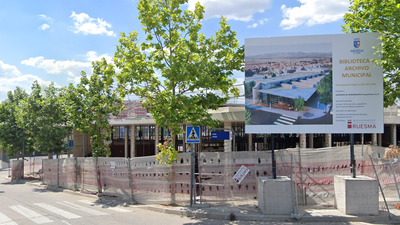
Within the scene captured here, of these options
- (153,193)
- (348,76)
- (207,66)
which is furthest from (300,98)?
(153,193)

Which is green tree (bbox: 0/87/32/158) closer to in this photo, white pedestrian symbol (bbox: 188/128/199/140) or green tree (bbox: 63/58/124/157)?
green tree (bbox: 63/58/124/157)

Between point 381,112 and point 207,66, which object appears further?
point 207,66

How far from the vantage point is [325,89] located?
9133 mm

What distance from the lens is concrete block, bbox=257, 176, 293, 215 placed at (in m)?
8.79

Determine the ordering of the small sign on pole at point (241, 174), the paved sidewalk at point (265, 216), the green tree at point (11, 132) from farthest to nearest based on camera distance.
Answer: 1. the green tree at point (11, 132)
2. the small sign on pole at point (241, 174)
3. the paved sidewalk at point (265, 216)

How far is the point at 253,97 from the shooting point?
9.45 m

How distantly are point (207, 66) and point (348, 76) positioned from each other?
4.52m

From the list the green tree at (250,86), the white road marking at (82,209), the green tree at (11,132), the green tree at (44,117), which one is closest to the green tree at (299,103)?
the green tree at (250,86)

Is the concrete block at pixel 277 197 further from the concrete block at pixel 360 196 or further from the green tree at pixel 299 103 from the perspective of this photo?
the green tree at pixel 299 103

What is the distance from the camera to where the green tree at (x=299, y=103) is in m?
9.16

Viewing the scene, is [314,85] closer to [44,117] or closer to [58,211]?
[58,211]

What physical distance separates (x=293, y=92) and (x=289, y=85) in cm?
25

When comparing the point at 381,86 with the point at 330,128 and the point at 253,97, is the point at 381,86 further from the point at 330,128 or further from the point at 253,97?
the point at 253,97

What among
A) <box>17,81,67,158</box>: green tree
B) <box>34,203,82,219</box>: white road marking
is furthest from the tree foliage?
<box>17,81,67,158</box>: green tree
